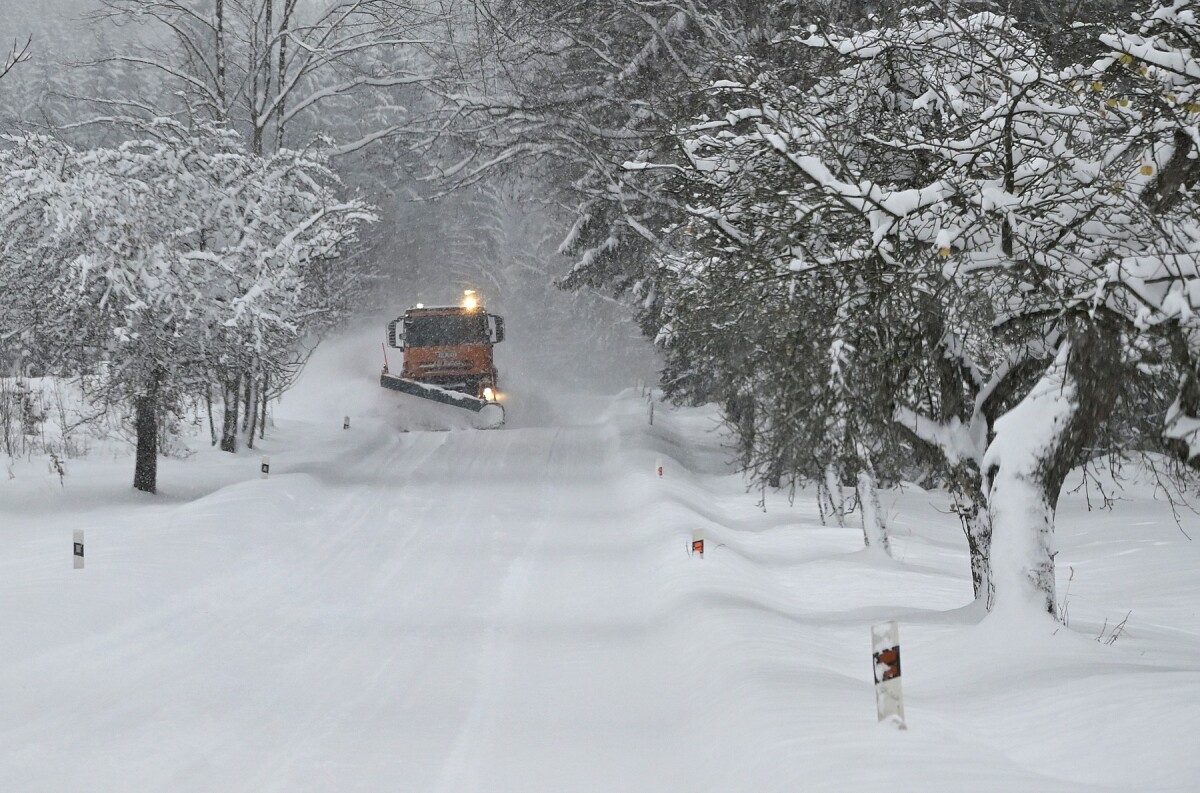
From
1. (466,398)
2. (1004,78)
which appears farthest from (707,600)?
(466,398)

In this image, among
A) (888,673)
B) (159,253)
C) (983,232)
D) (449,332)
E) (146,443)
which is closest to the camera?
(888,673)

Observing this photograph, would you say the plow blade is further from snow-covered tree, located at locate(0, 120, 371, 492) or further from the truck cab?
snow-covered tree, located at locate(0, 120, 371, 492)

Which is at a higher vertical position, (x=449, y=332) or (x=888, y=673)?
(x=449, y=332)

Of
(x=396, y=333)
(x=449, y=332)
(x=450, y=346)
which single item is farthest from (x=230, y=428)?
(x=449, y=332)

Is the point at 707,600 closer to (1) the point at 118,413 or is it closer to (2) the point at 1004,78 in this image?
(2) the point at 1004,78

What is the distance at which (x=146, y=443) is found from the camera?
17.7 metres

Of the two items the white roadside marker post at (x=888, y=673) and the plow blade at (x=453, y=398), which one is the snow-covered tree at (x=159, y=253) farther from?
the white roadside marker post at (x=888, y=673)

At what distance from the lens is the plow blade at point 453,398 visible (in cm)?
2989

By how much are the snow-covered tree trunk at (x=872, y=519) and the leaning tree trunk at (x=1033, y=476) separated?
5.70 m

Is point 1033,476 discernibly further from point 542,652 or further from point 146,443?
point 146,443

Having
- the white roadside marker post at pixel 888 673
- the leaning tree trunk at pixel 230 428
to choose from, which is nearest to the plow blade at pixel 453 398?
the leaning tree trunk at pixel 230 428

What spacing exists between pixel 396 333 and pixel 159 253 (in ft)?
54.7

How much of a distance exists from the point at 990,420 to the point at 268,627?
19.8ft

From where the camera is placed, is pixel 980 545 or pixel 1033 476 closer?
pixel 1033 476
